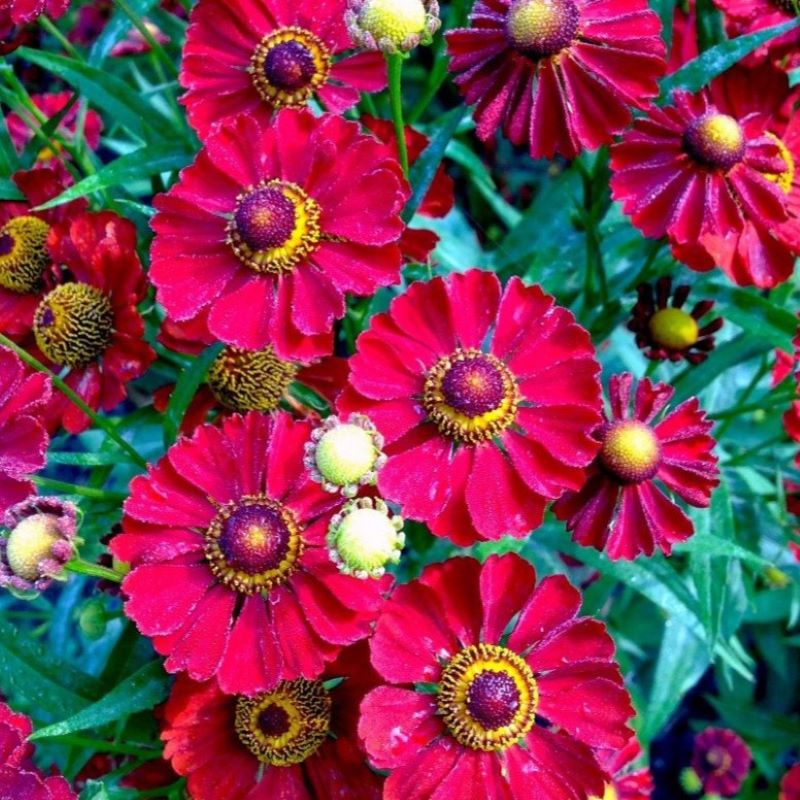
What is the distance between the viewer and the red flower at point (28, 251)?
50.0 inches

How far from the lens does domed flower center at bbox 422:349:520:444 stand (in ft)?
3.46

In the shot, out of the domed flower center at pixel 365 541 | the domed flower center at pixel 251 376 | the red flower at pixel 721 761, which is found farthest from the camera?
the red flower at pixel 721 761

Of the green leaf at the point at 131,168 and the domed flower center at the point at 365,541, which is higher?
the green leaf at the point at 131,168

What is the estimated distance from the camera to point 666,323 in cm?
129

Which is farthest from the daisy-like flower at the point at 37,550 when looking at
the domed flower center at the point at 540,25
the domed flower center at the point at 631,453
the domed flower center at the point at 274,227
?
the domed flower center at the point at 540,25

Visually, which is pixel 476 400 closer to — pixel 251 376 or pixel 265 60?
pixel 251 376

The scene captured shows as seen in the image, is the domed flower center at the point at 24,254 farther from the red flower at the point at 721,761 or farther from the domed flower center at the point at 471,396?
the red flower at the point at 721,761

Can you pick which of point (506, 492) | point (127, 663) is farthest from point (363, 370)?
point (127, 663)

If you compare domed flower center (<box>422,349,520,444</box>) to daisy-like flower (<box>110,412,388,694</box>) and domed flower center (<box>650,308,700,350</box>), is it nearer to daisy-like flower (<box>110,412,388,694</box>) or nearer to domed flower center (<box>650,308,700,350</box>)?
daisy-like flower (<box>110,412,388,694</box>)

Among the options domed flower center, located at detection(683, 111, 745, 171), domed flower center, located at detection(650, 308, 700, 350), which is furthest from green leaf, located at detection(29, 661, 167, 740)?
domed flower center, located at detection(683, 111, 745, 171)

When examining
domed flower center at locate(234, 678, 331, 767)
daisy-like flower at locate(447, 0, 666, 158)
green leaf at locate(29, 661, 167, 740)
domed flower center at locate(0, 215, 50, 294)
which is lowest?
green leaf at locate(29, 661, 167, 740)

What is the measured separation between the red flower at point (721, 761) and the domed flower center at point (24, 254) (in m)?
1.48

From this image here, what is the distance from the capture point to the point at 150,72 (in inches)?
93.5

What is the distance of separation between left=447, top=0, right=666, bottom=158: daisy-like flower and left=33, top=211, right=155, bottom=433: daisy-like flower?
1.41 ft
